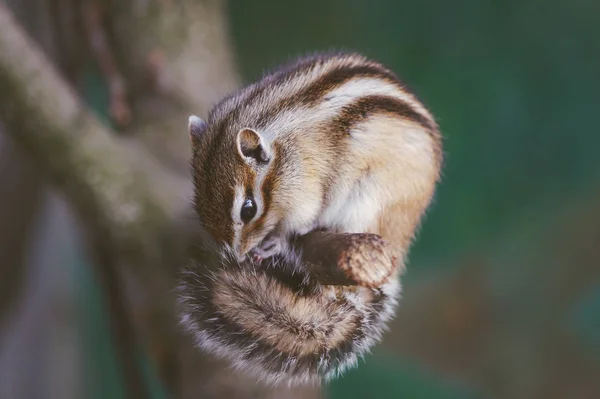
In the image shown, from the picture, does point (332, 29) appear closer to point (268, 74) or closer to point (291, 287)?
point (268, 74)

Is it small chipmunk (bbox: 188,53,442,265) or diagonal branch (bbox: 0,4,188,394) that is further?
diagonal branch (bbox: 0,4,188,394)

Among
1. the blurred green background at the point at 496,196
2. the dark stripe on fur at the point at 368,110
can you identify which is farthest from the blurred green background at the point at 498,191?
the dark stripe on fur at the point at 368,110

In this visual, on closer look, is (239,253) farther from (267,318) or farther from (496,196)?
(496,196)

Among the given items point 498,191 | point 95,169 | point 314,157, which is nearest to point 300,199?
point 314,157

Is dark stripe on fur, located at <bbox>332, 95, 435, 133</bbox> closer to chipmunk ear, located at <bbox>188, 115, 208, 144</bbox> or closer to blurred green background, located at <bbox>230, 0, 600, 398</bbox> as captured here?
chipmunk ear, located at <bbox>188, 115, 208, 144</bbox>

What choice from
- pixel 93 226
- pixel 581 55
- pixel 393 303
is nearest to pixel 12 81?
pixel 93 226

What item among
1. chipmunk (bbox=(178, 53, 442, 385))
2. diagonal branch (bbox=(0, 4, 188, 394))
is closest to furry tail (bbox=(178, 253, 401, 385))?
chipmunk (bbox=(178, 53, 442, 385))

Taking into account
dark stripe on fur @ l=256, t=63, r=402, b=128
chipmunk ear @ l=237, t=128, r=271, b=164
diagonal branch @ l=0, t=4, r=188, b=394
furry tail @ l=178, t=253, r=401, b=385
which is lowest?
furry tail @ l=178, t=253, r=401, b=385
